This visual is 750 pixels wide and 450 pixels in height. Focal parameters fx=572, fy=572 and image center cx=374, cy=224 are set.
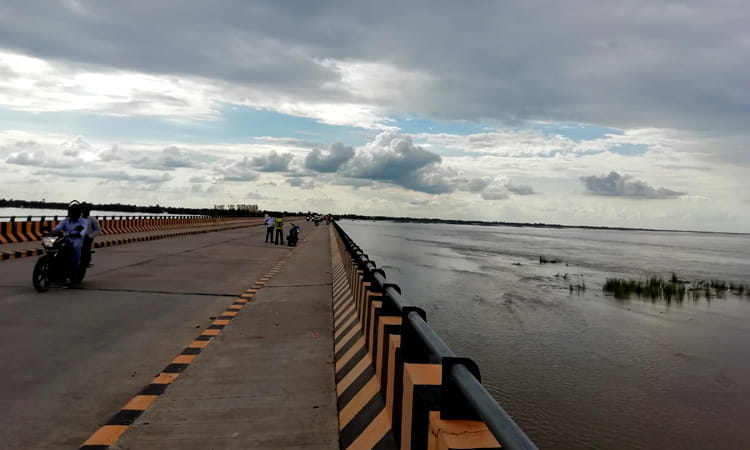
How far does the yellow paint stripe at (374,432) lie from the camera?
427 centimetres

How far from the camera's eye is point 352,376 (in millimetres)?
6027

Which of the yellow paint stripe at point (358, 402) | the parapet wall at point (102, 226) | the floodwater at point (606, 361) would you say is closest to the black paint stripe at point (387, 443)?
the yellow paint stripe at point (358, 402)

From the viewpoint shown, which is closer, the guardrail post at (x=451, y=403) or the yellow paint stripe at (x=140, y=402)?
the guardrail post at (x=451, y=403)

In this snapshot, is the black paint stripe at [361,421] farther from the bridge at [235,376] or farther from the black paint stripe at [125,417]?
the black paint stripe at [125,417]

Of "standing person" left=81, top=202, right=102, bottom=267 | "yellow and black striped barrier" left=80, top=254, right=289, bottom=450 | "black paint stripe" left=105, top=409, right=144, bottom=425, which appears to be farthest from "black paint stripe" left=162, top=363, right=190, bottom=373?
"standing person" left=81, top=202, right=102, bottom=267

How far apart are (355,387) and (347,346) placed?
5.86 ft

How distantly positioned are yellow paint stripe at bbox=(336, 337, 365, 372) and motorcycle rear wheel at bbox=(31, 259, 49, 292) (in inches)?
317

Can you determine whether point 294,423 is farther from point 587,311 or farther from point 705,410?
point 587,311

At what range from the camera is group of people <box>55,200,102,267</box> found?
12426 mm

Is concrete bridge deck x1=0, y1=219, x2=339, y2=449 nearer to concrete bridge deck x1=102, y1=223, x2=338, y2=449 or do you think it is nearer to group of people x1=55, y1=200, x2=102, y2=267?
concrete bridge deck x1=102, y1=223, x2=338, y2=449

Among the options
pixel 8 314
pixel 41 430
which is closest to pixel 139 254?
pixel 8 314

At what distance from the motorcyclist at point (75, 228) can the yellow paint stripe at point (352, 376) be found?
353 inches

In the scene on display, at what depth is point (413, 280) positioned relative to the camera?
27688 mm

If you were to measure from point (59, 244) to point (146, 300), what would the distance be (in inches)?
100.0
